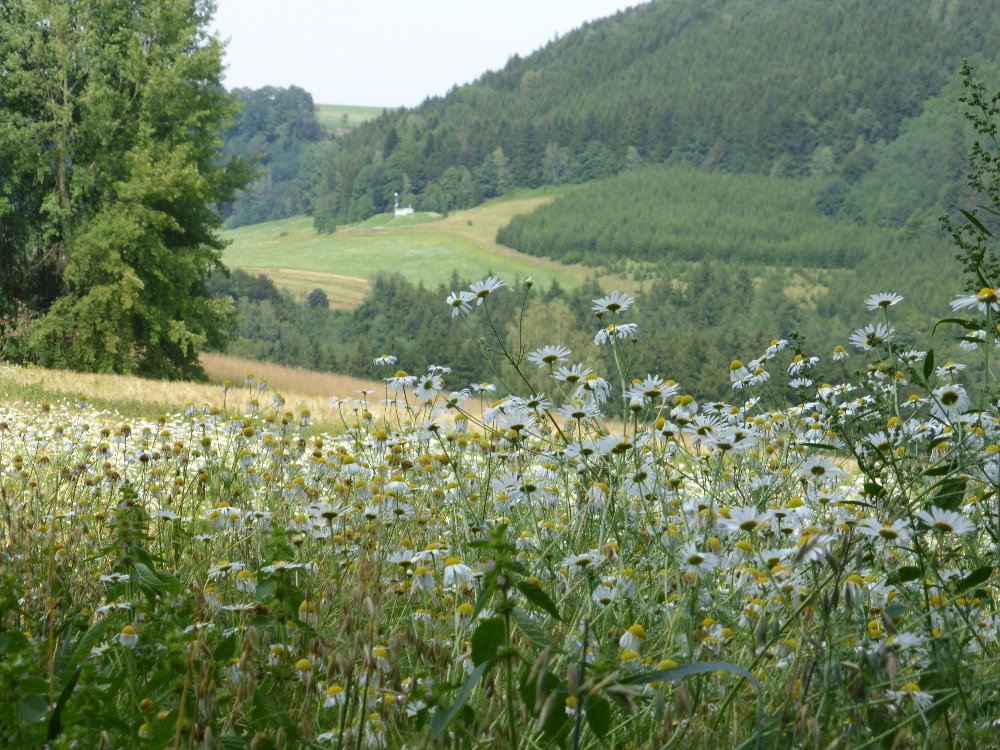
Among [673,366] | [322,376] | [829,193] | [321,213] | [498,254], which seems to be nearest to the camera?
[322,376]

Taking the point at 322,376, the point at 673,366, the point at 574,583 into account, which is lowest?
the point at 673,366

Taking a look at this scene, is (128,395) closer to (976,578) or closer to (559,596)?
(559,596)

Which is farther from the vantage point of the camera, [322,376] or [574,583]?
[322,376]

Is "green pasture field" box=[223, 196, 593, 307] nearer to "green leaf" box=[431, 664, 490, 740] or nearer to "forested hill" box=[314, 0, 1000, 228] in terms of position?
"forested hill" box=[314, 0, 1000, 228]

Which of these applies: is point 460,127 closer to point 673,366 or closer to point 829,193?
point 829,193

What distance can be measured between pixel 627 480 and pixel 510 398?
800mm

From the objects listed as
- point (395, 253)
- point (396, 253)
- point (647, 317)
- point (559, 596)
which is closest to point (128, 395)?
point (559, 596)

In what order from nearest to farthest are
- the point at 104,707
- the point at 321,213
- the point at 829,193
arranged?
the point at 104,707 → the point at 829,193 → the point at 321,213

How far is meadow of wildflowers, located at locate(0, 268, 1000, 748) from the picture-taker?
1.60 m

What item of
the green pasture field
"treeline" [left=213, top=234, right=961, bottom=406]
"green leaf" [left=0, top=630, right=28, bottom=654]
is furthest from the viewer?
the green pasture field

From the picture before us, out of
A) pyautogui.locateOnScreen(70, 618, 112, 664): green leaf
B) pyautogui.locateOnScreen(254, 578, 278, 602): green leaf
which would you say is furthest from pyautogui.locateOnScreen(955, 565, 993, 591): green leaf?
pyautogui.locateOnScreen(70, 618, 112, 664): green leaf

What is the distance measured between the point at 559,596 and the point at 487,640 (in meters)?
1.06

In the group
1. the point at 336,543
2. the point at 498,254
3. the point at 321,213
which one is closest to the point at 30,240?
the point at 336,543

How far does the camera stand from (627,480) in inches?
107
